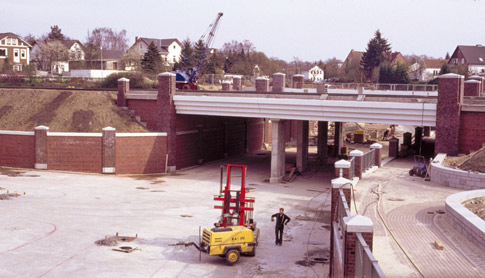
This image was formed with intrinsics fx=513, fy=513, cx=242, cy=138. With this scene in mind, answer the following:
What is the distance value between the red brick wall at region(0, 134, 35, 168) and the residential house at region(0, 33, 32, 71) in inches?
2667

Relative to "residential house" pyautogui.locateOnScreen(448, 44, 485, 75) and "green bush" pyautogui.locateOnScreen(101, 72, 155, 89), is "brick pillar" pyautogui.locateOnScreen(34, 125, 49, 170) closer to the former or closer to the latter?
"green bush" pyautogui.locateOnScreen(101, 72, 155, 89)

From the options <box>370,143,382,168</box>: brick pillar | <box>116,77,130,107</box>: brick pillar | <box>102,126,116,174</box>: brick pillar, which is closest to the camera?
<box>370,143,382,168</box>: brick pillar

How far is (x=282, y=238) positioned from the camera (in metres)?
22.1

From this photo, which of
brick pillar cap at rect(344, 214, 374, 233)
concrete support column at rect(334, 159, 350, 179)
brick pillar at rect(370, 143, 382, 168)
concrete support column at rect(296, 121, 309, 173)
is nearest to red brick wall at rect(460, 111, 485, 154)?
brick pillar at rect(370, 143, 382, 168)

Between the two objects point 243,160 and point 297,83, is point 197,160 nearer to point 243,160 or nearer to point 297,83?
point 243,160

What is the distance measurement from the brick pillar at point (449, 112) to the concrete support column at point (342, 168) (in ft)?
40.4

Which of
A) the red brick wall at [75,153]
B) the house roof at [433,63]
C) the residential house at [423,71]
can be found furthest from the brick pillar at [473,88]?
the house roof at [433,63]

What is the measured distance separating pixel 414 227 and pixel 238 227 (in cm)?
618

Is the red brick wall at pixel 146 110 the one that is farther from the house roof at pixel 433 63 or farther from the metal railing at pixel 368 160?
the house roof at pixel 433 63

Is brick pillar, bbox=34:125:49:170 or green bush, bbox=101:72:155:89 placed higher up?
green bush, bbox=101:72:155:89

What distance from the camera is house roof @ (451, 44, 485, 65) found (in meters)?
101

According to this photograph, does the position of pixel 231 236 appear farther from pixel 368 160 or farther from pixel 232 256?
pixel 368 160

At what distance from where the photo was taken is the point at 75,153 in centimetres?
3784

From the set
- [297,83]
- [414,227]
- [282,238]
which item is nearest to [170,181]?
[282,238]
